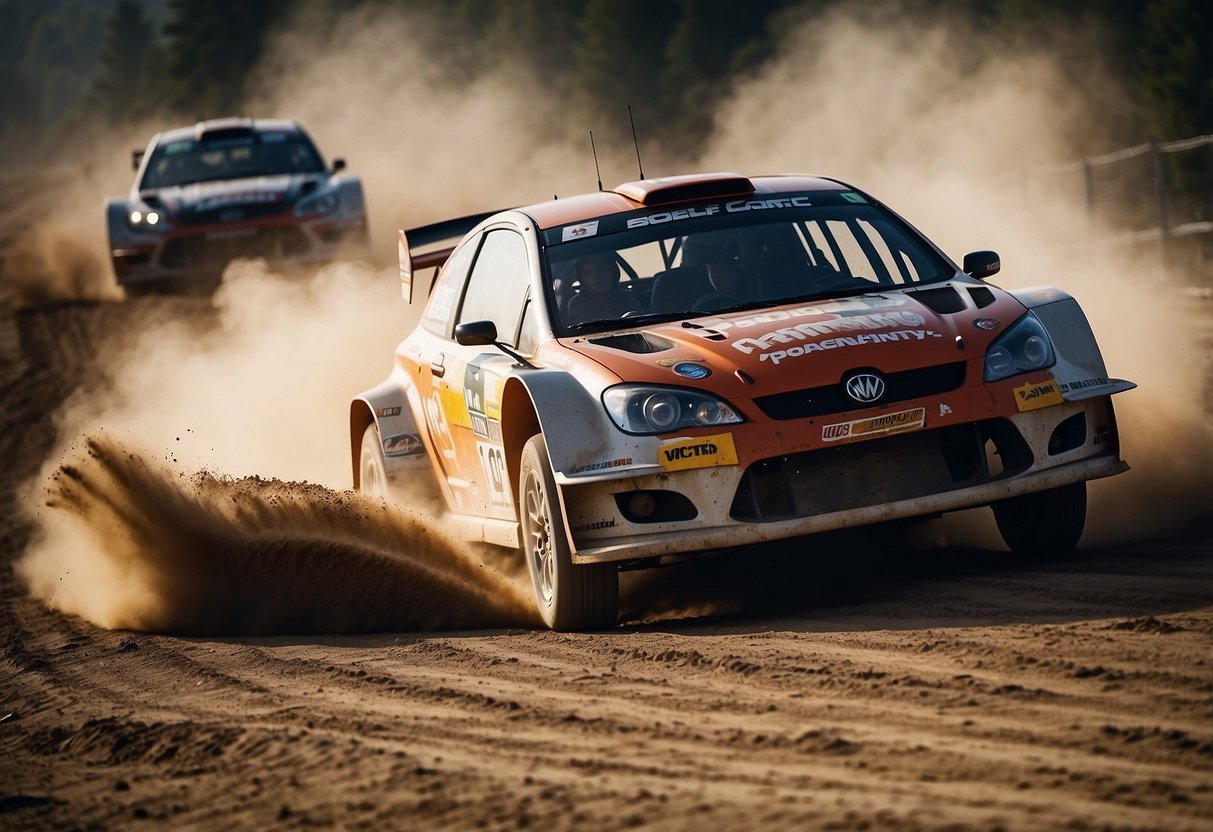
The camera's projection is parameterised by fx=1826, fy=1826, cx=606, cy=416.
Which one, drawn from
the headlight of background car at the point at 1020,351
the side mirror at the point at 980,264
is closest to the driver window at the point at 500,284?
the side mirror at the point at 980,264

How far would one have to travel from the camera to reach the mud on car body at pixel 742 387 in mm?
6199

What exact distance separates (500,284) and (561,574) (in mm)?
1761

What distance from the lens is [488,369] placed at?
23.7ft

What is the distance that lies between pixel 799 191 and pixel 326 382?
5.24 metres

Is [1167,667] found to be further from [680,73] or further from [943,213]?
[680,73]

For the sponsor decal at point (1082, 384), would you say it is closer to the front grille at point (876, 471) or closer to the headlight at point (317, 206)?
the front grille at point (876, 471)

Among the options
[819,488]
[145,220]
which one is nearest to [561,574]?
[819,488]

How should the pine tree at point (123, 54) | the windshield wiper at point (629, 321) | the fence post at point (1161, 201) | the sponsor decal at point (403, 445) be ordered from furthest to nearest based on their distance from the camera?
the pine tree at point (123, 54) → the fence post at point (1161, 201) → the sponsor decal at point (403, 445) → the windshield wiper at point (629, 321)

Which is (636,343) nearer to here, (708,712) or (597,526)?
(597,526)

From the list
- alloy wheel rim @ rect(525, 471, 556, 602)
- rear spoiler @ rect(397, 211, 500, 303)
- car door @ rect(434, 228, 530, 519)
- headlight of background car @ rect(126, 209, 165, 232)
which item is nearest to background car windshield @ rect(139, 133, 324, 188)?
headlight of background car @ rect(126, 209, 165, 232)

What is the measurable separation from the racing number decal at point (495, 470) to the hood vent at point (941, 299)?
1694 mm

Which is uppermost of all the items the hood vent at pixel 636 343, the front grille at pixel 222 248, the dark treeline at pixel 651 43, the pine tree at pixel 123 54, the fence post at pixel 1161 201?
the pine tree at pixel 123 54

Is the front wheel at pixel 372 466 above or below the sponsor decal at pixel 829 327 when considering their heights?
below

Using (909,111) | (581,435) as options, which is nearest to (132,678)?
(581,435)
